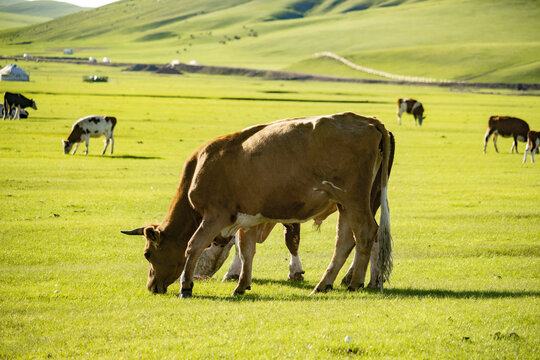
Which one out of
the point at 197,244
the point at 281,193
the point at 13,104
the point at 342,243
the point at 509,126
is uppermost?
the point at 281,193

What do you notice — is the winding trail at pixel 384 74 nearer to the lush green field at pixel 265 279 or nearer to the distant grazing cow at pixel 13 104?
the distant grazing cow at pixel 13 104

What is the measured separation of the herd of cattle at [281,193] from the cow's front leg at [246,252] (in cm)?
2

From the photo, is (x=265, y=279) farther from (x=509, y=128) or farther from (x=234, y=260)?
(x=509, y=128)

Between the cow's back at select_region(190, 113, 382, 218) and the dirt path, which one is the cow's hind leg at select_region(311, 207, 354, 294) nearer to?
the cow's back at select_region(190, 113, 382, 218)

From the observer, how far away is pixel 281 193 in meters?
11.0

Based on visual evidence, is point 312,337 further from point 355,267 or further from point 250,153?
point 250,153

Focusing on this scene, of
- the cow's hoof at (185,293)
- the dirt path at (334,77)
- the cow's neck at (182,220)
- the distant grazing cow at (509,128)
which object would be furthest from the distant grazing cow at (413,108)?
the dirt path at (334,77)

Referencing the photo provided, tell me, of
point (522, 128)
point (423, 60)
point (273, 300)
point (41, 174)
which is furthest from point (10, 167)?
point (423, 60)

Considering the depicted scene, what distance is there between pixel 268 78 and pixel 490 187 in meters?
127

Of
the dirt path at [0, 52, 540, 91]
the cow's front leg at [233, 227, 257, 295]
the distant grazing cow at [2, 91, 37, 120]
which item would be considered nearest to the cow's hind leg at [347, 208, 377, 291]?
the cow's front leg at [233, 227, 257, 295]

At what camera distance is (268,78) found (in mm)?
150750

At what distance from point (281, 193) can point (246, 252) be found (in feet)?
4.21

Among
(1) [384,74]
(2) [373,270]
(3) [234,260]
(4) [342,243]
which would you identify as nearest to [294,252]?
(3) [234,260]

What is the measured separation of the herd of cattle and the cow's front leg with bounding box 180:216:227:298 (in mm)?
16
